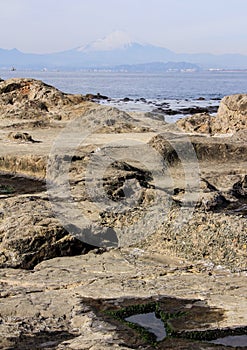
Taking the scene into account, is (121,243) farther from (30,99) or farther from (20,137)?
(30,99)

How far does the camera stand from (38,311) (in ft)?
22.0

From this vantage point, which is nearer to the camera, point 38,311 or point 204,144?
point 38,311

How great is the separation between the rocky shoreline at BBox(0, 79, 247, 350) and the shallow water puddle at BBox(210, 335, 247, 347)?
0.19 feet

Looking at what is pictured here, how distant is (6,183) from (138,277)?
730 centimetres

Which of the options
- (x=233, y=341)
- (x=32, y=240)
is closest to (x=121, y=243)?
(x=32, y=240)

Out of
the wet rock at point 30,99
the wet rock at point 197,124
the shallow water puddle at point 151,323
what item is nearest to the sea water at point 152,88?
the wet rock at point 30,99

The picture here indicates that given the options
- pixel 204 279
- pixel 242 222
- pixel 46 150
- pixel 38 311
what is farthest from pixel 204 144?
pixel 38 311

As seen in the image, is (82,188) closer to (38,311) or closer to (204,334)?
(38,311)

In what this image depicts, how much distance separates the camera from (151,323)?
635 centimetres

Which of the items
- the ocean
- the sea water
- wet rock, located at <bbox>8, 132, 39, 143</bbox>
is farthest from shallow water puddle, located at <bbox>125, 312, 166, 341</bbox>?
the sea water

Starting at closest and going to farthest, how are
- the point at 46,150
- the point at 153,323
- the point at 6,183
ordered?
the point at 153,323 < the point at 6,183 < the point at 46,150

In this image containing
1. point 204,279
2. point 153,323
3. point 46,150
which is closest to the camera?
point 153,323

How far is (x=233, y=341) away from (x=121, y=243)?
13.4 ft

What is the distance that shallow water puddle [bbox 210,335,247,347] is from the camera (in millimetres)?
5727
